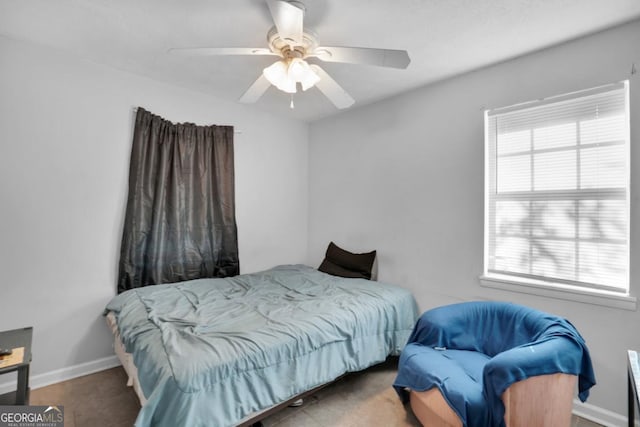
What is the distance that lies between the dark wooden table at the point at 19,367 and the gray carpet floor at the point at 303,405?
40 centimetres

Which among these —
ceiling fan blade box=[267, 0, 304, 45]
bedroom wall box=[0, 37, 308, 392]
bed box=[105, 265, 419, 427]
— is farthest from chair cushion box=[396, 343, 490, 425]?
bedroom wall box=[0, 37, 308, 392]

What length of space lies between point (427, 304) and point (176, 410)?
2.18 meters

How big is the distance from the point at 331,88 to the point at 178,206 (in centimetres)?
182

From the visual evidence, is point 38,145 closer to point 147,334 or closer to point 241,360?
point 147,334

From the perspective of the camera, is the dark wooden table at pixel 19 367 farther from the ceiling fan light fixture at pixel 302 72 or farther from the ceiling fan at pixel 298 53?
the ceiling fan light fixture at pixel 302 72

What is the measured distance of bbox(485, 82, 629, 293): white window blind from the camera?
189cm

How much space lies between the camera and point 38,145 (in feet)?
7.33

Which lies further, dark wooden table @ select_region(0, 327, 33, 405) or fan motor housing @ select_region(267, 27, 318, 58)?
fan motor housing @ select_region(267, 27, 318, 58)

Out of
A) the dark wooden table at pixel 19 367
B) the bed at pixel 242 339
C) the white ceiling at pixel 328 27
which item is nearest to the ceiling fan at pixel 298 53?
the white ceiling at pixel 328 27

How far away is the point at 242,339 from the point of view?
1642 mm

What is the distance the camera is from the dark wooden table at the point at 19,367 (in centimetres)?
151

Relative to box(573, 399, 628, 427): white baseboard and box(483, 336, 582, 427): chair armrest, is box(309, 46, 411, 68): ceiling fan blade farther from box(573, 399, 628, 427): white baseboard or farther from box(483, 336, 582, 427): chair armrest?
box(573, 399, 628, 427): white baseboard

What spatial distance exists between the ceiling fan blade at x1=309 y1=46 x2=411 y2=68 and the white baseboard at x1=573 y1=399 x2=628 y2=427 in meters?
2.48

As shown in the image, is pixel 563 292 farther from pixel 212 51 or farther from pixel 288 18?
pixel 212 51
